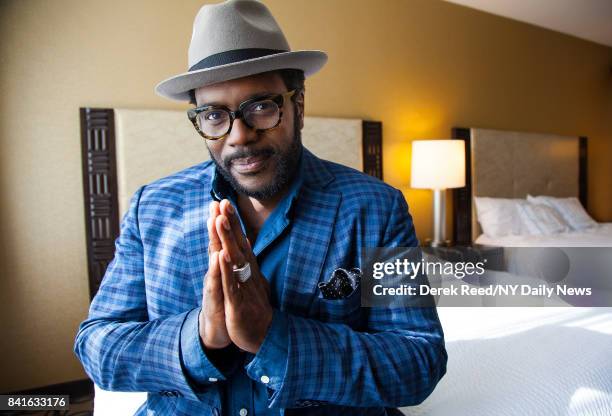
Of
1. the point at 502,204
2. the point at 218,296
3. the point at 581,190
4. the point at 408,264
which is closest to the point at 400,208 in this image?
the point at 408,264

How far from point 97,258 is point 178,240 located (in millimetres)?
1595

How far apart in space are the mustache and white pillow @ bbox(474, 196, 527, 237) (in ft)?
10.4

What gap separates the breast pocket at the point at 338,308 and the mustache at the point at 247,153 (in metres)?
0.34

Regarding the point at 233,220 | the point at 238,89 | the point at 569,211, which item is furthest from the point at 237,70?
the point at 569,211

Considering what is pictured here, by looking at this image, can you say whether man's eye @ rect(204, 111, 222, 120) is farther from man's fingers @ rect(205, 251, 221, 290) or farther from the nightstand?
the nightstand

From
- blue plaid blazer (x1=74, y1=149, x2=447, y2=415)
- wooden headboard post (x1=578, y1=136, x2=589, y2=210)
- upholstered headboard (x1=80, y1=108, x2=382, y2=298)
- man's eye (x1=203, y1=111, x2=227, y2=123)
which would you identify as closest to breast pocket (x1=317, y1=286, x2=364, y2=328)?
blue plaid blazer (x1=74, y1=149, x2=447, y2=415)

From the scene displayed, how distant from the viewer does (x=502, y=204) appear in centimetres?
364

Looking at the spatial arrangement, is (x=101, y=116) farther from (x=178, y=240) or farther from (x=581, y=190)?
(x=581, y=190)

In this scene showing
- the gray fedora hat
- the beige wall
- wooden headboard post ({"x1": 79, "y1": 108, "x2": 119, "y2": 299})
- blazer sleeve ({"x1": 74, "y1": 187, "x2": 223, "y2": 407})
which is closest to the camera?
blazer sleeve ({"x1": 74, "y1": 187, "x2": 223, "y2": 407})

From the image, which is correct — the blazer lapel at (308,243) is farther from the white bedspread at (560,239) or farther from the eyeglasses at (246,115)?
the white bedspread at (560,239)

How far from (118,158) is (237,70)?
1.65 m

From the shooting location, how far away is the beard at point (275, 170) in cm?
90

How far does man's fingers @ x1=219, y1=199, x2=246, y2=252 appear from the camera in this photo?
66 cm

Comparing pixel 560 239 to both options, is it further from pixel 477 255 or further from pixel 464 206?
pixel 464 206
